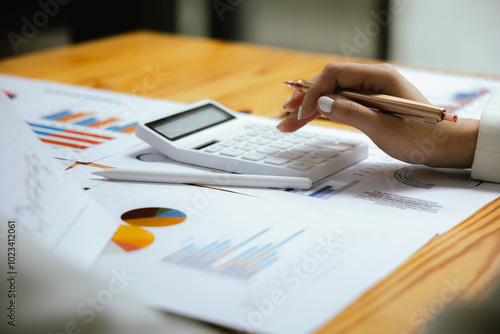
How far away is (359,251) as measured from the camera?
0.64 meters

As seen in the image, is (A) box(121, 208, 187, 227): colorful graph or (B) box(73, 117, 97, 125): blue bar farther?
(B) box(73, 117, 97, 125): blue bar

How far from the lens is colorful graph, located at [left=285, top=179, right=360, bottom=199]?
79 centimetres

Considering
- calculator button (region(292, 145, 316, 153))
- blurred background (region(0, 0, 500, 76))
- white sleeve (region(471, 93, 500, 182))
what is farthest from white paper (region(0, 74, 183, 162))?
blurred background (region(0, 0, 500, 76))

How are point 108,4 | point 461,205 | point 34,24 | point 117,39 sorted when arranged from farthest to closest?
point 108,4 < point 34,24 < point 117,39 < point 461,205

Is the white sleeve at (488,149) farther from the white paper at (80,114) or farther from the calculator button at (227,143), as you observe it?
the white paper at (80,114)

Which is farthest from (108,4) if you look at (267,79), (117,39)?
(267,79)

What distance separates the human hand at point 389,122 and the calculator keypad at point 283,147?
44 mm

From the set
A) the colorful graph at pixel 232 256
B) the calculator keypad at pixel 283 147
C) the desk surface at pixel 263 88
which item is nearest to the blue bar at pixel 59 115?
the desk surface at pixel 263 88

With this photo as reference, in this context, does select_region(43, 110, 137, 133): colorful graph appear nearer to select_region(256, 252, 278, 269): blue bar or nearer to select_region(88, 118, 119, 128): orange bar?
select_region(88, 118, 119, 128): orange bar

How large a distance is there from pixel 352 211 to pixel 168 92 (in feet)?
2.24

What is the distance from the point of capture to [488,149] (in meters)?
0.86

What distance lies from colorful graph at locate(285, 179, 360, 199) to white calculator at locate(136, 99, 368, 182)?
0.01m

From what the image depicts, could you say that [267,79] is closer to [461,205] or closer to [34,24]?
[461,205]

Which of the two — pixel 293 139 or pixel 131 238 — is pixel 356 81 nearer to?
pixel 293 139
